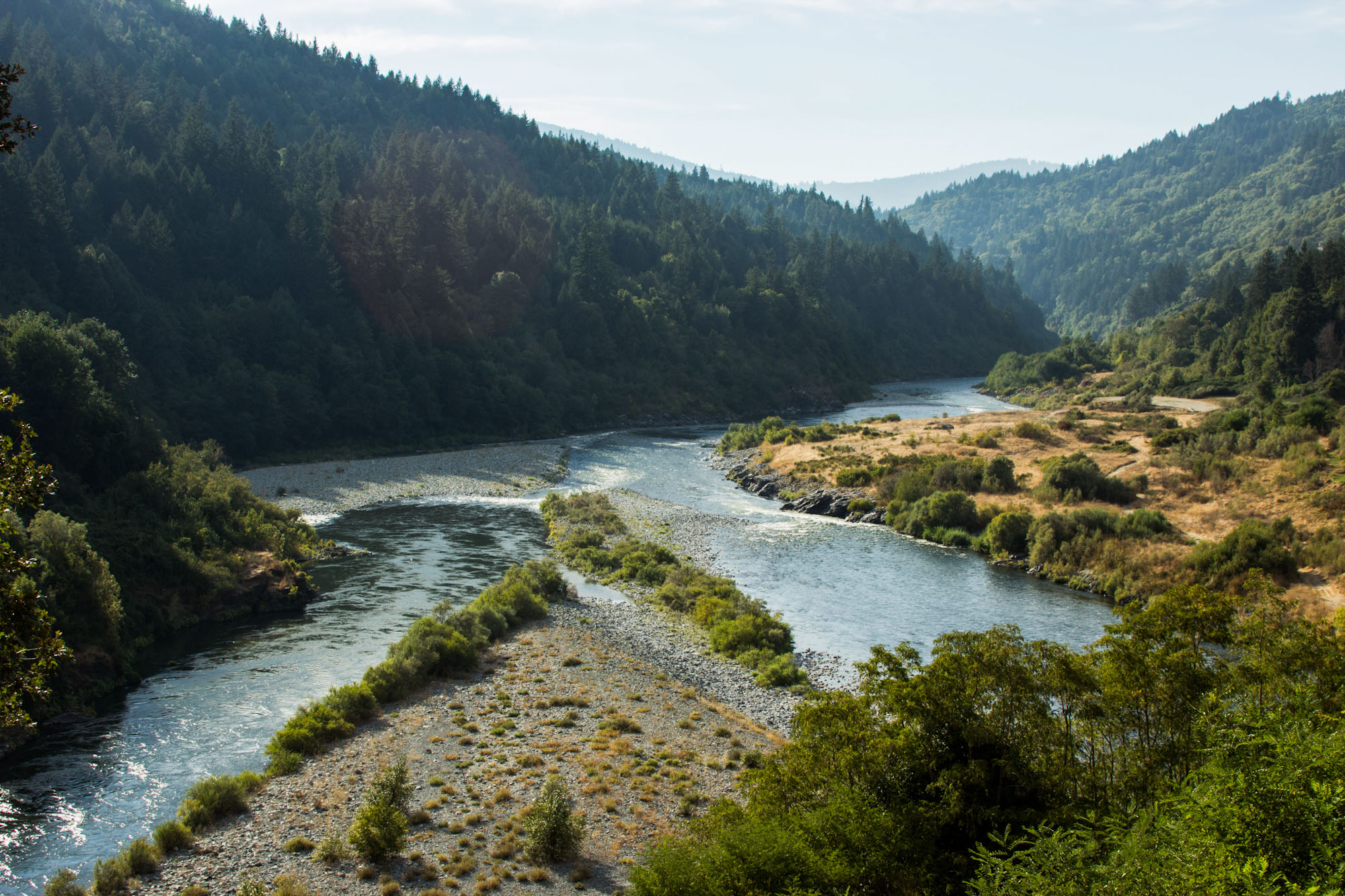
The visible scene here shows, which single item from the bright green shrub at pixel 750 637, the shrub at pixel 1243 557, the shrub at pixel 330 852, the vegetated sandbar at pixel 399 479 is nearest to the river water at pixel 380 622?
the bright green shrub at pixel 750 637

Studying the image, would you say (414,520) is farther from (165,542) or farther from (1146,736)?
(1146,736)

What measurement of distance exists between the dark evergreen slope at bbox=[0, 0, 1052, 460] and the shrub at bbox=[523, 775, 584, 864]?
59.7 m

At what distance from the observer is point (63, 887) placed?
1600cm

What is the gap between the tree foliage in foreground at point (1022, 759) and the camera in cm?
1128

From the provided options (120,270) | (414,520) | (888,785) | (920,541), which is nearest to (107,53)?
(120,270)

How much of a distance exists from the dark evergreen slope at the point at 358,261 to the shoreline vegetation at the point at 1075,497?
115 feet

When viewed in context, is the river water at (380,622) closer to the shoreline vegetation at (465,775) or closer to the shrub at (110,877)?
the shrub at (110,877)

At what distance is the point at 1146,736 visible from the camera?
47.3 ft

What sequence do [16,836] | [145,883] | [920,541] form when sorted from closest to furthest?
[145,883]
[16,836]
[920,541]

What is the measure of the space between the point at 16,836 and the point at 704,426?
95.1 m

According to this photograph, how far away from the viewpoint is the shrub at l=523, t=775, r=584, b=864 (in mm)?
18031

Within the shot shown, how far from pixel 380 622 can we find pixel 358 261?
67.4m

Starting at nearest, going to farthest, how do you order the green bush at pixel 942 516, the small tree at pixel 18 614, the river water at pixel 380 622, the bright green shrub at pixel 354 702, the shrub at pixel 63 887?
1. the small tree at pixel 18 614
2. the shrub at pixel 63 887
3. the river water at pixel 380 622
4. the bright green shrub at pixel 354 702
5. the green bush at pixel 942 516

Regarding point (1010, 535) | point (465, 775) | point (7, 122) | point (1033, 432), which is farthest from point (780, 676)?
point (1033, 432)
